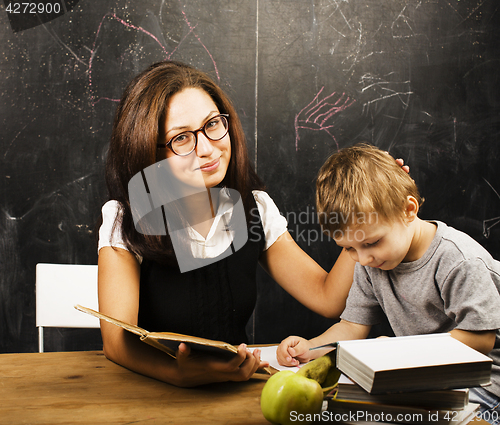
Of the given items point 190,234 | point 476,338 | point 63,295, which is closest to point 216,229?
point 190,234

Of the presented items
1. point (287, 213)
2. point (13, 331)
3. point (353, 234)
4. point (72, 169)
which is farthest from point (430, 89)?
point (13, 331)

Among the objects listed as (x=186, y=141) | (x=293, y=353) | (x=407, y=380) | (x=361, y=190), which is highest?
(x=186, y=141)

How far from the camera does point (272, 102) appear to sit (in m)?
2.15

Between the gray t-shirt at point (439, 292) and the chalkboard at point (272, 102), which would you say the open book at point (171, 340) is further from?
the chalkboard at point (272, 102)

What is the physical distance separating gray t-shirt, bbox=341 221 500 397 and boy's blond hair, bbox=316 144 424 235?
12cm

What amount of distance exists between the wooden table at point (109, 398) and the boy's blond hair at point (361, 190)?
0.36m

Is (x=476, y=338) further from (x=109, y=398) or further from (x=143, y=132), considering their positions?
(x=143, y=132)

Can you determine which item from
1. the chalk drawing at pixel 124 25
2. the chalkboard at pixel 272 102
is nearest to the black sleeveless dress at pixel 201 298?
the chalkboard at pixel 272 102

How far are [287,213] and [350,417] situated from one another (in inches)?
66.6

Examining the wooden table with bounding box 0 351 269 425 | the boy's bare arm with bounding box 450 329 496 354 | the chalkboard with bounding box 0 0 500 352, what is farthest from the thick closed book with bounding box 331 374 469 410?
the chalkboard with bounding box 0 0 500 352

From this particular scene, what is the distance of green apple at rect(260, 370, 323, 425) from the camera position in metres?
0.51

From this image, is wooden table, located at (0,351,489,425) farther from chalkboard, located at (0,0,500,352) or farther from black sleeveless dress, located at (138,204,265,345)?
chalkboard, located at (0,0,500,352)

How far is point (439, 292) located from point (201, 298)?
593 mm

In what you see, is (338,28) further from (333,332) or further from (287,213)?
(333,332)
